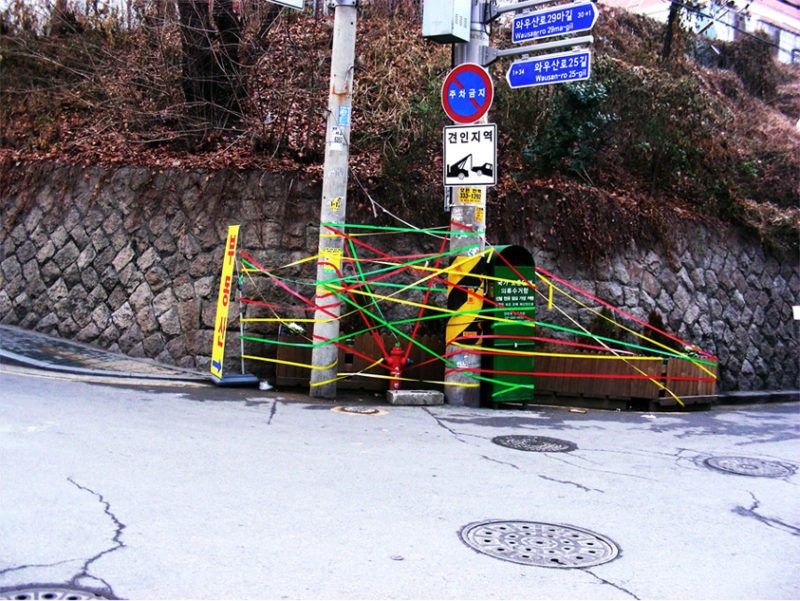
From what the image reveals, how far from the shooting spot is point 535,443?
7938mm

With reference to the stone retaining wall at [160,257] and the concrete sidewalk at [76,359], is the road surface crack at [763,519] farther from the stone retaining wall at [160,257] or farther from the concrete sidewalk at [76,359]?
the stone retaining wall at [160,257]

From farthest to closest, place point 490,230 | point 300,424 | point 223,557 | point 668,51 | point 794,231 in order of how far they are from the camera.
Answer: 1. point 668,51
2. point 794,231
3. point 490,230
4. point 300,424
5. point 223,557

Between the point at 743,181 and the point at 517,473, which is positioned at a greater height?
the point at 743,181

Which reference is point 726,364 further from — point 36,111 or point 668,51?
point 36,111

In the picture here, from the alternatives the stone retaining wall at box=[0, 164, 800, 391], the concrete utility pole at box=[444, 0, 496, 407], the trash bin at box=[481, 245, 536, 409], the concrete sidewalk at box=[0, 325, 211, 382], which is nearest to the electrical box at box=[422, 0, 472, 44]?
the concrete utility pole at box=[444, 0, 496, 407]

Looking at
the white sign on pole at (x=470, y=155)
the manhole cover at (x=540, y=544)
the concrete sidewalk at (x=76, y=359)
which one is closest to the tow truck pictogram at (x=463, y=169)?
the white sign on pole at (x=470, y=155)

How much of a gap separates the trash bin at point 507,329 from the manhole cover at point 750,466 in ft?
9.93

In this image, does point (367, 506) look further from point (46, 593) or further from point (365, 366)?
point (365, 366)

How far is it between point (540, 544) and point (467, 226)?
588 cm

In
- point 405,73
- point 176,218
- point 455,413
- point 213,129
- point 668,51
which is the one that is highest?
point 668,51

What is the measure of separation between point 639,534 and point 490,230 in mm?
7944

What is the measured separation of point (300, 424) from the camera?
8.14 meters

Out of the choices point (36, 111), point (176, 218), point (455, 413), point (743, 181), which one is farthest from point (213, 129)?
point (743, 181)

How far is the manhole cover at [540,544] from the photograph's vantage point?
4566mm
